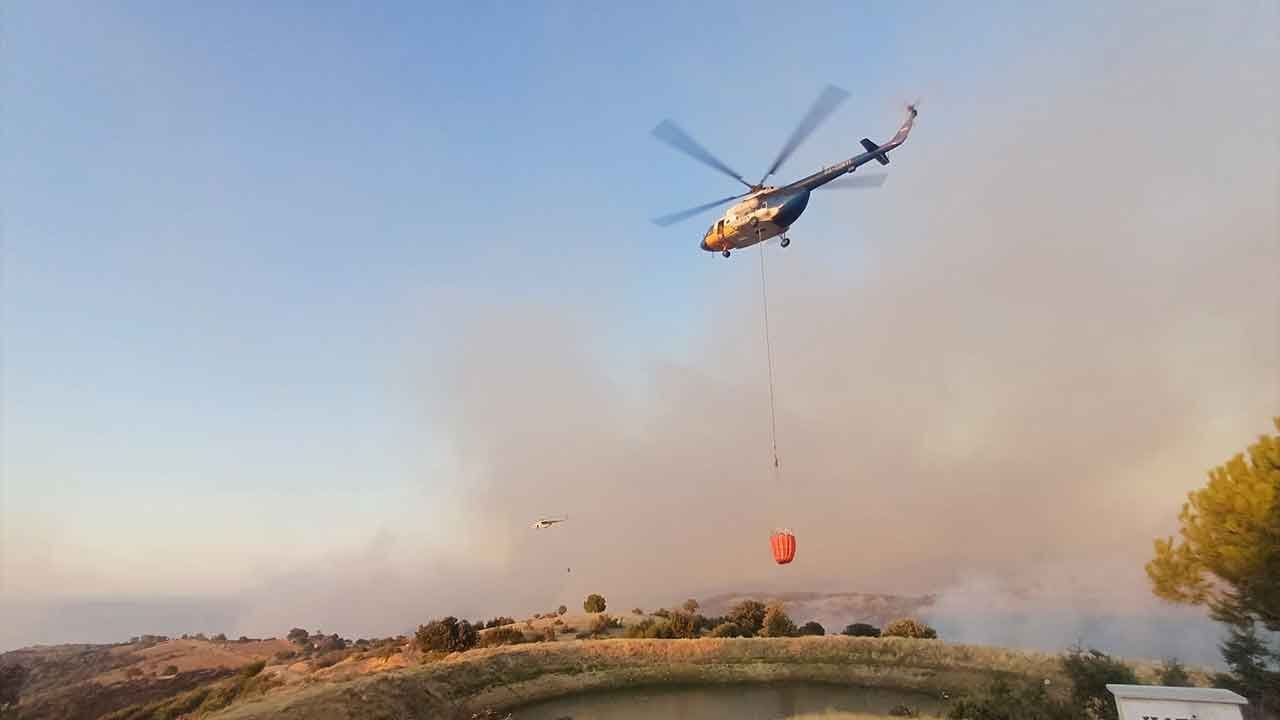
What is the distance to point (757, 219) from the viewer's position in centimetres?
3191

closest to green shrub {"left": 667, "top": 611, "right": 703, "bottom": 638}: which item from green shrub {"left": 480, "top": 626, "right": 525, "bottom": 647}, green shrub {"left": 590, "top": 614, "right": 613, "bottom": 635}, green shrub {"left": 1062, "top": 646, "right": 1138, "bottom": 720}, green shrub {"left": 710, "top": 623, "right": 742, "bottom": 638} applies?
green shrub {"left": 710, "top": 623, "right": 742, "bottom": 638}

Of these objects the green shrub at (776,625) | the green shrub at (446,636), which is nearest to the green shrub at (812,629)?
the green shrub at (776,625)

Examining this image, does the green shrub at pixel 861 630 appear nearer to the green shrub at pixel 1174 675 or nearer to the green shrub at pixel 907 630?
the green shrub at pixel 907 630

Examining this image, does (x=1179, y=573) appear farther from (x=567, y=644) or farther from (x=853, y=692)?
(x=567, y=644)

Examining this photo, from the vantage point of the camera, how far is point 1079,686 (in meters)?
29.4

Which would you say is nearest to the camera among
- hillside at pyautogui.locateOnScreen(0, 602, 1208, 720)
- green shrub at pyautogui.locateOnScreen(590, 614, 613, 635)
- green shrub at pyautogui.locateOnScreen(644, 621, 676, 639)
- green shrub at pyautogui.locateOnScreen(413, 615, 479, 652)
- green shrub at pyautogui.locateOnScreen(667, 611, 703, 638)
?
hillside at pyautogui.locateOnScreen(0, 602, 1208, 720)

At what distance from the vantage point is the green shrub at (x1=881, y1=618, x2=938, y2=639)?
162 feet

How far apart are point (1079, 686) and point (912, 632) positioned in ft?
70.0

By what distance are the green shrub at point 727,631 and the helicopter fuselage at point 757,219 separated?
30212mm

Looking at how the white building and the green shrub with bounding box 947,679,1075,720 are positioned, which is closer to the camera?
the white building

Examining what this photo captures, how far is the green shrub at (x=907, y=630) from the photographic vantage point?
49.3 metres

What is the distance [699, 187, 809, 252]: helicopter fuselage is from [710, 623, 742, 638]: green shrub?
99.1ft

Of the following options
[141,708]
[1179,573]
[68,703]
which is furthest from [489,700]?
[1179,573]

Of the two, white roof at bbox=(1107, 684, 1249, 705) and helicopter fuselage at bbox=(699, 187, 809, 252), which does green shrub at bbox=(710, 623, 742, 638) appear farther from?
white roof at bbox=(1107, 684, 1249, 705)
